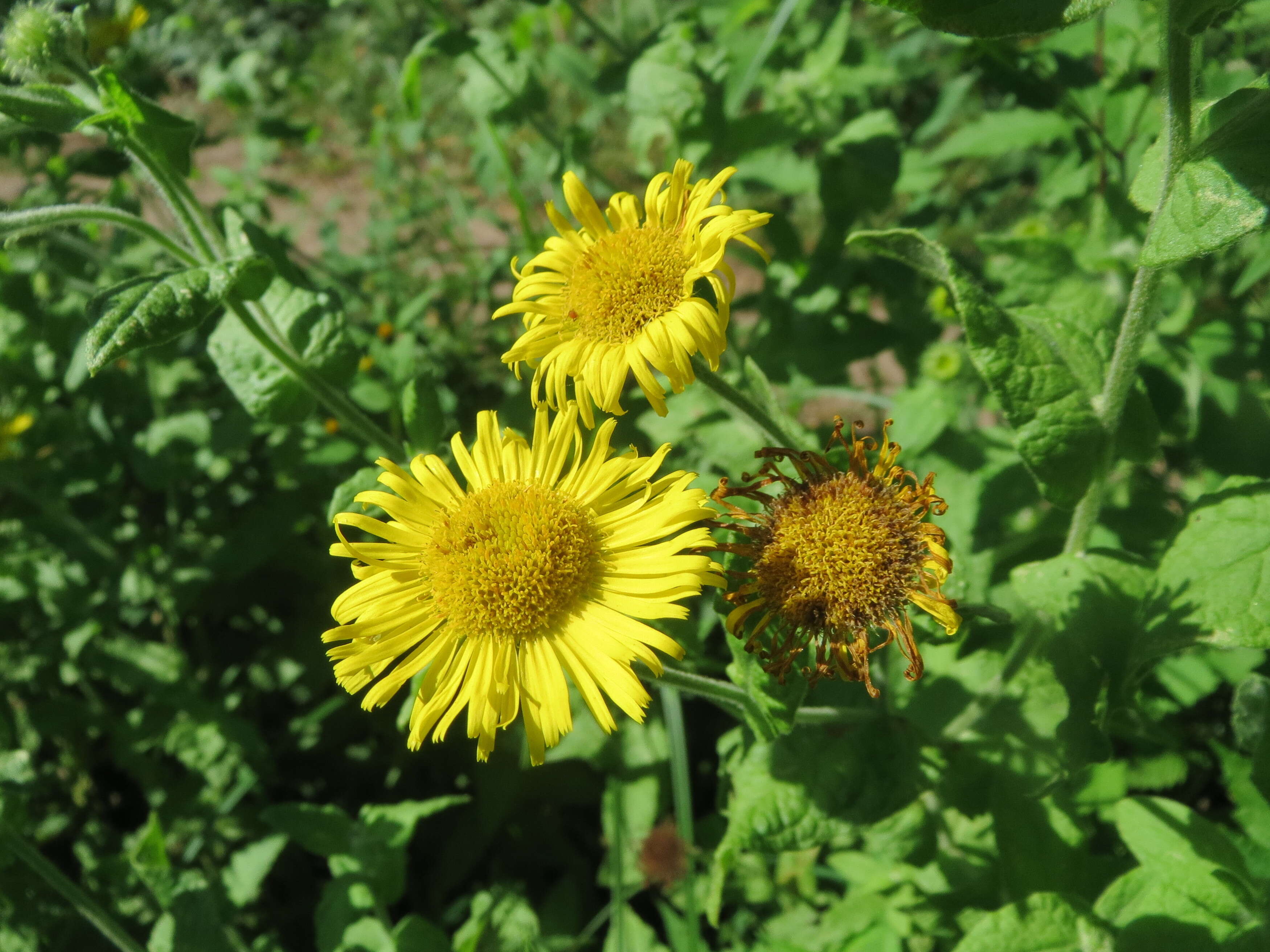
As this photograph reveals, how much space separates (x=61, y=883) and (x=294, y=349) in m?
1.28

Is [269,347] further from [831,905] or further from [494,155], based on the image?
[831,905]

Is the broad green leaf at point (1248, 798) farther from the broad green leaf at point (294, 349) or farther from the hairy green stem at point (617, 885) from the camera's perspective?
the broad green leaf at point (294, 349)

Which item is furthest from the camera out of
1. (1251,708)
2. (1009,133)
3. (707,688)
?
(1009,133)

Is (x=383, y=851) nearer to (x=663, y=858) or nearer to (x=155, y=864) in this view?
(x=155, y=864)

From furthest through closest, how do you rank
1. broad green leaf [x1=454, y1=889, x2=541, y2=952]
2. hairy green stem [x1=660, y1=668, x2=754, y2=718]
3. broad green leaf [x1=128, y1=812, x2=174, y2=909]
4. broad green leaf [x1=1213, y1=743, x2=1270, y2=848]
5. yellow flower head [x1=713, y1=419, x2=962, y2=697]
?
1. broad green leaf [x1=454, y1=889, x2=541, y2=952]
2. broad green leaf [x1=128, y1=812, x2=174, y2=909]
3. broad green leaf [x1=1213, y1=743, x2=1270, y2=848]
4. hairy green stem [x1=660, y1=668, x2=754, y2=718]
5. yellow flower head [x1=713, y1=419, x2=962, y2=697]

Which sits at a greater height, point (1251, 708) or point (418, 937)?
point (1251, 708)

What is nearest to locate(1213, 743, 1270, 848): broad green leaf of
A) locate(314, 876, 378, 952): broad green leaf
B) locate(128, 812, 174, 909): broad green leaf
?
locate(314, 876, 378, 952): broad green leaf

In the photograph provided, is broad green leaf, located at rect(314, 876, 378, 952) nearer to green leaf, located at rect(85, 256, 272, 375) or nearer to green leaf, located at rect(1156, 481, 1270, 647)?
green leaf, located at rect(85, 256, 272, 375)

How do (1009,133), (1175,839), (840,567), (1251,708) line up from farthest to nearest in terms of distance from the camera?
(1009,133) → (1175,839) → (1251,708) → (840,567)

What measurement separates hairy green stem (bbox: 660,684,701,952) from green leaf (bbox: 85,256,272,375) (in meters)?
1.06

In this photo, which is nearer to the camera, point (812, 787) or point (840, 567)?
point (840, 567)

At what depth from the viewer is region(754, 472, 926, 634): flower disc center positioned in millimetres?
1335

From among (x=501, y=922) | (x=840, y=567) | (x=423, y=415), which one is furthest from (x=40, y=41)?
(x=501, y=922)

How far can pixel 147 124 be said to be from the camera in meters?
1.64
